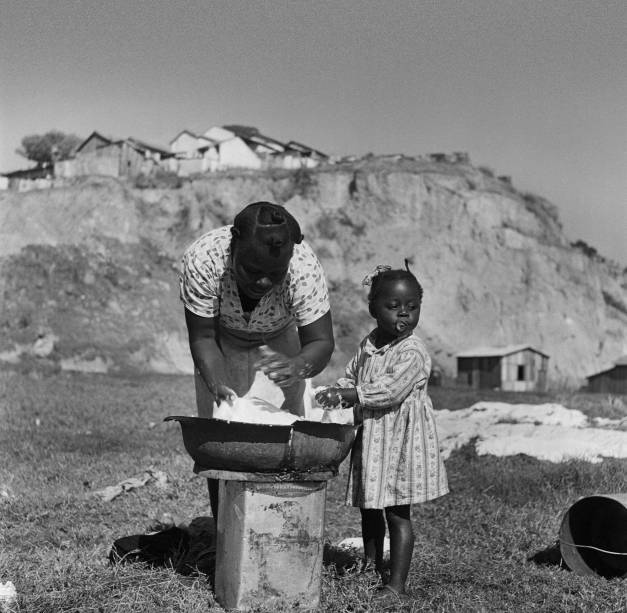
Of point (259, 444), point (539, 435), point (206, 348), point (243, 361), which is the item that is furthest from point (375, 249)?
point (259, 444)

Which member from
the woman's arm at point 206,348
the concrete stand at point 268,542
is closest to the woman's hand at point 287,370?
the woman's arm at point 206,348

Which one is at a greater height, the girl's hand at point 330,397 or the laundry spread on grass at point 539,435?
the girl's hand at point 330,397

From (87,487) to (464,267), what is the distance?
34.4 m

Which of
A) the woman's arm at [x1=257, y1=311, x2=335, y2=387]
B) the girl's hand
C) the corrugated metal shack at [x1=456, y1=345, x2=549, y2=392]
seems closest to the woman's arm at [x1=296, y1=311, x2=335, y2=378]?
the woman's arm at [x1=257, y1=311, x2=335, y2=387]

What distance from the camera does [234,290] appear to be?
3479 millimetres

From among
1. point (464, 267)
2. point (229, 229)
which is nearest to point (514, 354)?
point (464, 267)

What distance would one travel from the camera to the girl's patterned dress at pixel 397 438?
356cm

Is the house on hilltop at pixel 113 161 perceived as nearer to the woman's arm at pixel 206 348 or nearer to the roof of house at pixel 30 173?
the roof of house at pixel 30 173

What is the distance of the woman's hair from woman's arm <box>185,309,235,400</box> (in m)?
0.47

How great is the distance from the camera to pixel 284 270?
3.26 metres

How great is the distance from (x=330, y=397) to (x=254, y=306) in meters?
0.56

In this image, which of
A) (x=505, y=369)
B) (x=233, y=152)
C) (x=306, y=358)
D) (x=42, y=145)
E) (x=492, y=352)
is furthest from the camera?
(x=42, y=145)

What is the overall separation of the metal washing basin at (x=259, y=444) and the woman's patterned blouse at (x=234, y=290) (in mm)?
553

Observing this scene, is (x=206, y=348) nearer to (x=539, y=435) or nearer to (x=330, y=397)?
(x=330, y=397)
